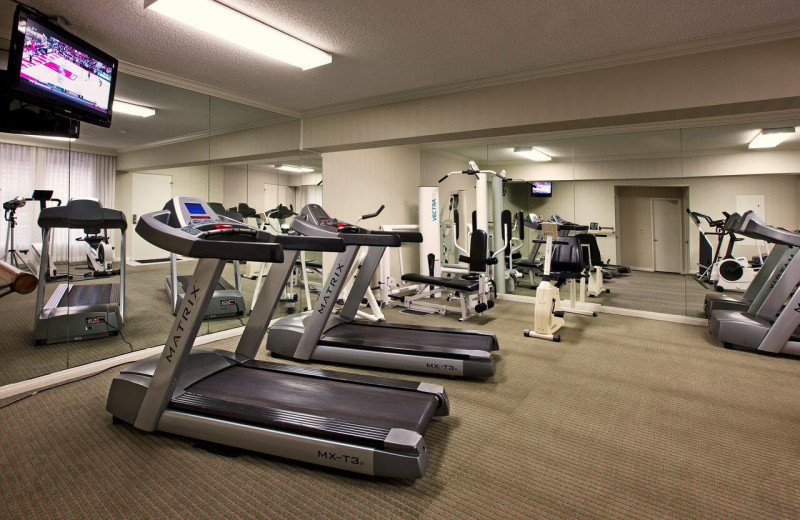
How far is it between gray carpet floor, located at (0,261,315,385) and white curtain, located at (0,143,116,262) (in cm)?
31

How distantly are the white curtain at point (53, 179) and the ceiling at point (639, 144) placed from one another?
16.3 ft

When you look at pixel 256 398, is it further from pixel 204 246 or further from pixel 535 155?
pixel 535 155

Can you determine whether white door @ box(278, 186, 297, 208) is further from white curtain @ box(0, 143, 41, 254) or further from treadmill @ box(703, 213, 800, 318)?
treadmill @ box(703, 213, 800, 318)

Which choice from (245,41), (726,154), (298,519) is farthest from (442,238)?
(298,519)

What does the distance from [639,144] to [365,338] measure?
4.43m

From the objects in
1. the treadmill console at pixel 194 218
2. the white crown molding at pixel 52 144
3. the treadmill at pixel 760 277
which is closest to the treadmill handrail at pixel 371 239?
the treadmill console at pixel 194 218

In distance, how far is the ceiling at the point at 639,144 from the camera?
4742 millimetres

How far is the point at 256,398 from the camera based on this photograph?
2271 mm

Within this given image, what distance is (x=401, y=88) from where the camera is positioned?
14.1 feet

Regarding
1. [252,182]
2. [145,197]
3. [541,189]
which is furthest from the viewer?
[541,189]

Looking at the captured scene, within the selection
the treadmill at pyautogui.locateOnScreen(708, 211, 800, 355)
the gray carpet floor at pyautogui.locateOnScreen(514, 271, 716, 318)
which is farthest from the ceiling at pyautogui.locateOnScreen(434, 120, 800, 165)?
the gray carpet floor at pyautogui.locateOnScreen(514, 271, 716, 318)

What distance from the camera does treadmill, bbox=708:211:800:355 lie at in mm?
3555

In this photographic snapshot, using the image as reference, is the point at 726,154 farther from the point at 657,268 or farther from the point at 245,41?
the point at 245,41

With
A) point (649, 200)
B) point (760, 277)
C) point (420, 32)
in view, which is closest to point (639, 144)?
point (649, 200)
